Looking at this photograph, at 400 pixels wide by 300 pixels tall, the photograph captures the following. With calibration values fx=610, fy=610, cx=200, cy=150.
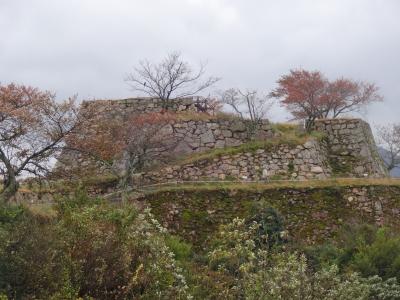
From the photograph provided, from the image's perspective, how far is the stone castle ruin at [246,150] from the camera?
884 inches

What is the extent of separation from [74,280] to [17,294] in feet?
3.05

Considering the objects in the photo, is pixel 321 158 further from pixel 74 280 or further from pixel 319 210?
pixel 74 280

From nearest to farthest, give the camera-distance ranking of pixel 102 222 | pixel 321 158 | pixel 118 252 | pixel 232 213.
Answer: pixel 118 252
pixel 102 222
pixel 232 213
pixel 321 158

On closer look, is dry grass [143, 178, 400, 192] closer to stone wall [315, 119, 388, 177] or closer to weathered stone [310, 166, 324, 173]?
weathered stone [310, 166, 324, 173]

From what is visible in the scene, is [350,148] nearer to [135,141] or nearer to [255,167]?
[255,167]

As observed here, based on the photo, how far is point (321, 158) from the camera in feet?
79.7

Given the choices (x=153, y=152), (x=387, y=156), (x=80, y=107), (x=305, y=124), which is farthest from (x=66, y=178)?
(x=387, y=156)

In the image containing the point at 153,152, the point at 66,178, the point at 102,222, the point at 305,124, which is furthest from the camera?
the point at 305,124

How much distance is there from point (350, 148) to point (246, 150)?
496cm

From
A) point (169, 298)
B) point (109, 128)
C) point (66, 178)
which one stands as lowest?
point (169, 298)

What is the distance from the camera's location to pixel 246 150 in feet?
76.5

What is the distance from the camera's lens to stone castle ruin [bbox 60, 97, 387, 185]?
22453mm

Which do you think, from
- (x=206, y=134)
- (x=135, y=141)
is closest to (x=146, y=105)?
(x=206, y=134)

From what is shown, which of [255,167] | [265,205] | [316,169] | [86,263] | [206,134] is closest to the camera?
[86,263]
